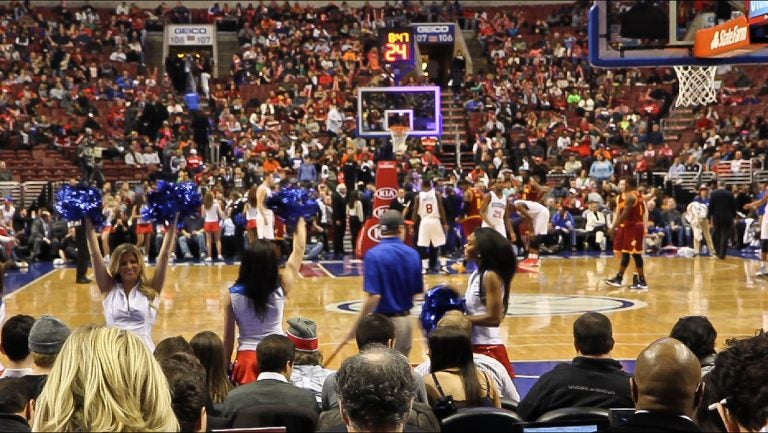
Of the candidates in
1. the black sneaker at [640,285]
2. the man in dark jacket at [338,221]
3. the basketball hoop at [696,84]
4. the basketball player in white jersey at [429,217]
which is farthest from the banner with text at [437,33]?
the black sneaker at [640,285]

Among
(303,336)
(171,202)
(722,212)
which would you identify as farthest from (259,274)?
(722,212)

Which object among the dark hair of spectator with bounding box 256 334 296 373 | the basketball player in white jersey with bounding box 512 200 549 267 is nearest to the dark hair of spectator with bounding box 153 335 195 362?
→ the dark hair of spectator with bounding box 256 334 296 373

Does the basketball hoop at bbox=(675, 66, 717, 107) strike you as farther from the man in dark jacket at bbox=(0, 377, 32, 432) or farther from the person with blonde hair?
the person with blonde hair

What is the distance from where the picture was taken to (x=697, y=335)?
496 cm

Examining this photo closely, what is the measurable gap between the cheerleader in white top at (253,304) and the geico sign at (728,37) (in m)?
6.10

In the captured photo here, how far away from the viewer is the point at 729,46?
33.1ft

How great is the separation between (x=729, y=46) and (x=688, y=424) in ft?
25.5

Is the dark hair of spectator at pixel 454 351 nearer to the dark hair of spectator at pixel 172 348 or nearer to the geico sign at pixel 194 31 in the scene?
the dark hair of spectator at pixel 172 348

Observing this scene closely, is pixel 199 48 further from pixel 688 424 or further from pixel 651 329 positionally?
pixel 688 424

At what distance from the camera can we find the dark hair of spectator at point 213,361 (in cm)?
495

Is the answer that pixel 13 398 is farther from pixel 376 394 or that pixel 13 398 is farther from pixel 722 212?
pixel 722 212

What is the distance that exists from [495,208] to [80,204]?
10.4m

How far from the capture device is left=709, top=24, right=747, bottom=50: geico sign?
986cm

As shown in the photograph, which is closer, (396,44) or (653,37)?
(653,37)
